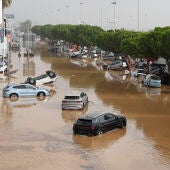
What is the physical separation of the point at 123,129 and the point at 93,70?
4029 cm

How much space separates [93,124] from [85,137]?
83cm

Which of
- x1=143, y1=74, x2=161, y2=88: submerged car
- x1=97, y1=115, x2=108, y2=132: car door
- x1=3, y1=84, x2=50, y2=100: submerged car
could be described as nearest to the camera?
x1=97, y1=115, x2=108, y2=132: car door

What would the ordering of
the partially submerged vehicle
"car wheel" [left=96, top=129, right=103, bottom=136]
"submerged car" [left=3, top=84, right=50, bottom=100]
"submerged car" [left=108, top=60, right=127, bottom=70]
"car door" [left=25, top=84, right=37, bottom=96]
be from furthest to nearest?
"submerged car" [left=108, top=60, right=127, bottom=70]
the partially submerged vehicle
"car door" [left=25, top=84, right=37, bottom=96]
"submerged car" [left=3, top=84, right=50, bottom=100]
"car wheel" [left=96, top=129, right=103, bottom=136]

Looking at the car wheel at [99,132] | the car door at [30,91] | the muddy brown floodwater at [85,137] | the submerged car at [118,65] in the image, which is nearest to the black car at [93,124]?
the car wheel at [99,132]

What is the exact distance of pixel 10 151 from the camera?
22453 millimetres

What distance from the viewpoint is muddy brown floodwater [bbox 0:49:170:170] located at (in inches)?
816

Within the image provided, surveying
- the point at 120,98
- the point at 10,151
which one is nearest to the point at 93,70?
the point at 120,98

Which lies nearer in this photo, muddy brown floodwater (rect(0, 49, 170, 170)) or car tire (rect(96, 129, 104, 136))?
muddy brown floodwater (rect(0, 49, 170, 170))

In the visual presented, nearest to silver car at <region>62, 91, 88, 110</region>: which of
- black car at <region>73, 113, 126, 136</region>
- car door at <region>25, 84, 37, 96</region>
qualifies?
black car at <region>73, 113, 126, 136</region>

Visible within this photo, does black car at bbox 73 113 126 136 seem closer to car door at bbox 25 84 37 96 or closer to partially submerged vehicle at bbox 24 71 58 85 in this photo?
car door at bbox 25 84 37 96

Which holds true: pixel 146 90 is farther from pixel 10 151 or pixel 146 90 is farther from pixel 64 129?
pixel 10 151

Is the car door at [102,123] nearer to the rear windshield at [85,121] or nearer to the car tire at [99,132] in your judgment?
the car tire at [99,132]

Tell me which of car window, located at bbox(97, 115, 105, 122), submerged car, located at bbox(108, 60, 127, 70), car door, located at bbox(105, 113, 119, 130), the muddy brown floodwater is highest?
submerged car, located at bbox(108, 60, 127, 70)

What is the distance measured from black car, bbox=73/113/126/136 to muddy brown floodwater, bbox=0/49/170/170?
39cm
